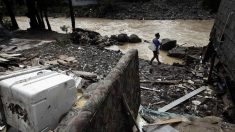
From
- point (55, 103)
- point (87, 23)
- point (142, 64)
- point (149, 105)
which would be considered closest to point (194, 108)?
point (149, 105)

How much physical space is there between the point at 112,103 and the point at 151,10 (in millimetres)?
24386

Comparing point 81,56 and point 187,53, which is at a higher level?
point 81,56

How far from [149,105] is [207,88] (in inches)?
108

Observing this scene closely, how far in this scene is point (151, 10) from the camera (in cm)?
2684

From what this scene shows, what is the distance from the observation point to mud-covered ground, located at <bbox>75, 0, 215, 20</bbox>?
82.7 feet

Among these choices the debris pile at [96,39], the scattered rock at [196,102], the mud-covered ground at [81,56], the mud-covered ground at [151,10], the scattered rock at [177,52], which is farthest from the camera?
the mud-covered ground at [151,10]

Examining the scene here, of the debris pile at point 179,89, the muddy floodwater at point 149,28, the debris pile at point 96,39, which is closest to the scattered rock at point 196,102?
the debris pile at point 179,89

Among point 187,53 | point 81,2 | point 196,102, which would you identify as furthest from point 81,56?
point 81,2

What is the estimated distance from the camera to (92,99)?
304 cm

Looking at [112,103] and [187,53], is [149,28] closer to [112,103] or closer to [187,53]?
[187,53]

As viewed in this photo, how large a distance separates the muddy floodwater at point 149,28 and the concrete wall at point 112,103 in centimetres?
1103

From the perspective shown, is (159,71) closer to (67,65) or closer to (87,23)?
(67,65)

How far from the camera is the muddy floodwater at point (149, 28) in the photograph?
18.4 m

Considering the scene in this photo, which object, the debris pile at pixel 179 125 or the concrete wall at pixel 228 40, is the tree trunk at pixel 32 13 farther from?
the debris pile at pixel 179 125
